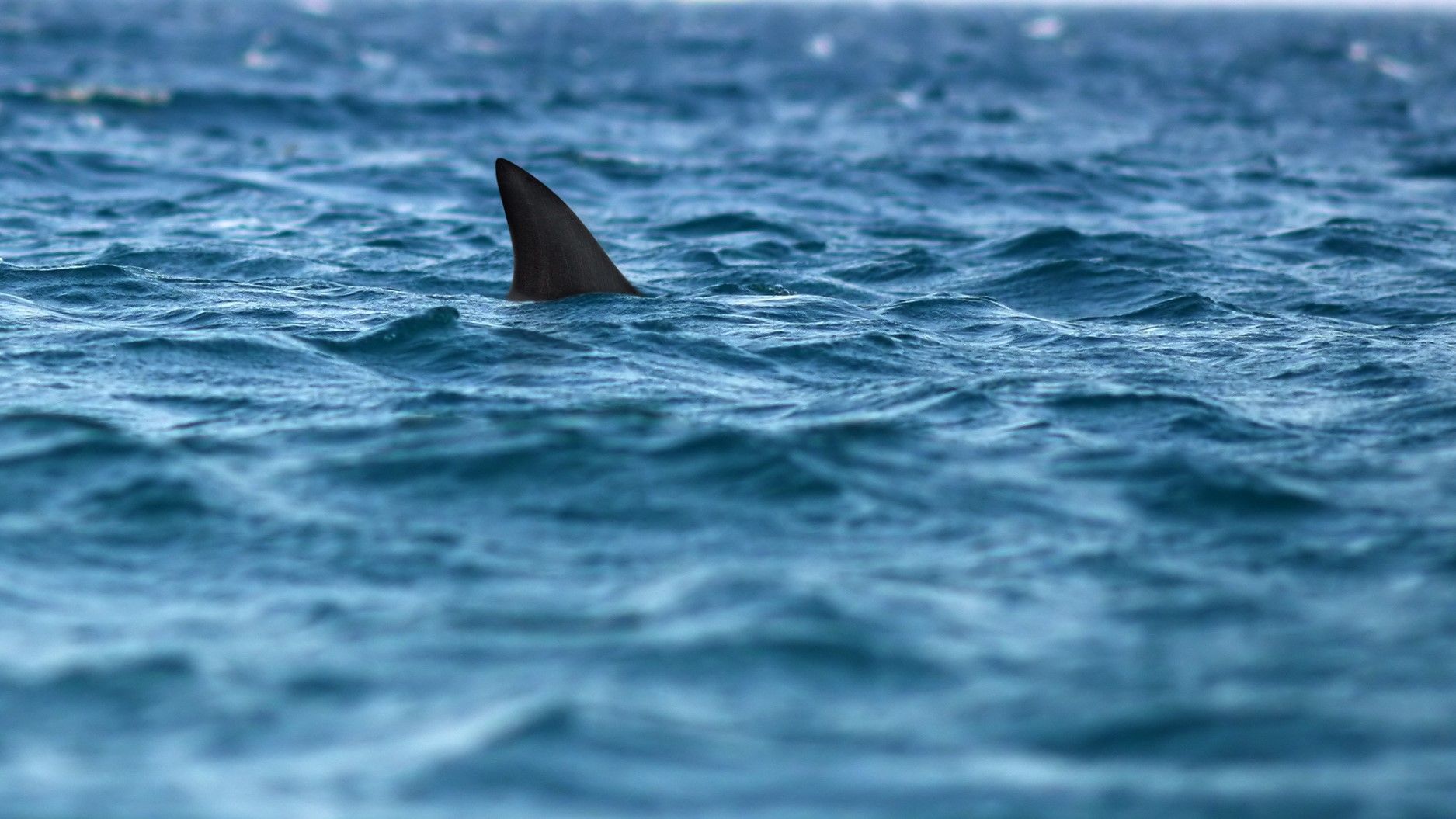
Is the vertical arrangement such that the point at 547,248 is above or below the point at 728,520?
above

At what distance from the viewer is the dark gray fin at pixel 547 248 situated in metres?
10.8

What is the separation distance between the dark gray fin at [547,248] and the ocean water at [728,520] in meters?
0.28

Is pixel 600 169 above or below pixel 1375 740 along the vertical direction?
above

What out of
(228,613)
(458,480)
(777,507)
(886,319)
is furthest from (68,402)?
(886,319)

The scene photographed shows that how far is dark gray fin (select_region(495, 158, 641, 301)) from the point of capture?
10.8 metres

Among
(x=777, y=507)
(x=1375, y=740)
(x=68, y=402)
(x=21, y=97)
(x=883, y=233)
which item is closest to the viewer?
(x=1375, y=740)

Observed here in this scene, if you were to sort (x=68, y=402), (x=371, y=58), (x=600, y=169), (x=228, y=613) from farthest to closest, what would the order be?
(x=371, y=58) < (x=600, y=169) < (x=68, y=402) < (x=228, y=613)

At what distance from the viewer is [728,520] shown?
713 centimetres

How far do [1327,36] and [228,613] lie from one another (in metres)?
107

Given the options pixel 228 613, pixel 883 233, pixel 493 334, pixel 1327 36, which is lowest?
pixel 228 613

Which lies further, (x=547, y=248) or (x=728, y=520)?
(x=547, y=248)

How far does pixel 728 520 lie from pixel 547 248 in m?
4.52

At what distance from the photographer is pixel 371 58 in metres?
48.6

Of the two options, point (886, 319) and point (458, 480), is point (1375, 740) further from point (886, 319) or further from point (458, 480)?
point (886, 319)
